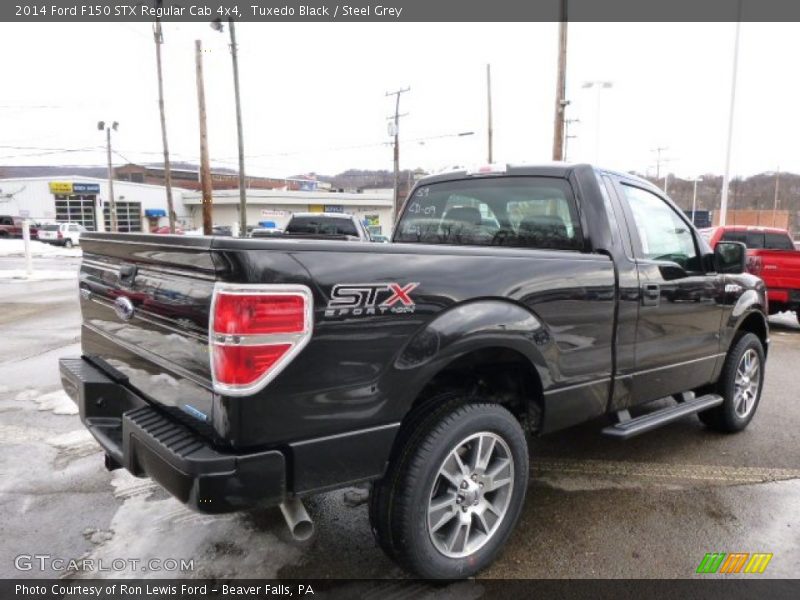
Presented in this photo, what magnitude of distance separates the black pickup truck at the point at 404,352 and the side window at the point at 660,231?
22 mm

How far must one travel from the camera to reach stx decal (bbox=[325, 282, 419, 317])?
221 cm

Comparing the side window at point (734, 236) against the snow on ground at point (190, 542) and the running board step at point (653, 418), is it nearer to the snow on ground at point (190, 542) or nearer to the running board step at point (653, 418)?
the running board step at point (653, 418)

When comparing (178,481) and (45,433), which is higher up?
(178,481)

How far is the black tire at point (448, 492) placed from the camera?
2.53 metres

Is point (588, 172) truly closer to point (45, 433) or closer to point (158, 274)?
point (158, 274)

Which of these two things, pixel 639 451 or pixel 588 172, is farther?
pixel 639 451

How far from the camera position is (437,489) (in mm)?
2721

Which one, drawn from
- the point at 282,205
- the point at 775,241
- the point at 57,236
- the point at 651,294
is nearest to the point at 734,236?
the point at 775,241

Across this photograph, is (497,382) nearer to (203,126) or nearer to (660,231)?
(660,231)

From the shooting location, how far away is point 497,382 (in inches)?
125

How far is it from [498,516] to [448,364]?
86cm

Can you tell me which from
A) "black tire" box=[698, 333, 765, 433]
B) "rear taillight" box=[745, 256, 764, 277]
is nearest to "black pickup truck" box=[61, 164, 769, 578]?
"black tire" box=[698, 333, 765, 433]

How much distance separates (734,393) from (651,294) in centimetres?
170

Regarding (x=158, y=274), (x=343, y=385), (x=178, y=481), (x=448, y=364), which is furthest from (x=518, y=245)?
(x=178, y=481)
